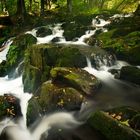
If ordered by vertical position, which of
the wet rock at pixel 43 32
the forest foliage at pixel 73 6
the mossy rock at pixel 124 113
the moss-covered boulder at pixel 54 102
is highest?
the mossy rock at pixel 124 113

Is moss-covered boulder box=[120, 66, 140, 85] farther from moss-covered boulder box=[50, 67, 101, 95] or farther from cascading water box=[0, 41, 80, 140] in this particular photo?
cascading water box=[0, 41, 80, 140]

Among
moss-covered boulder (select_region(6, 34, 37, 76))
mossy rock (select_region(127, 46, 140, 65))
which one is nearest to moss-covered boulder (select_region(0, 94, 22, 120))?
moss-covered boulder (select_region(6, 34, 37, 76))

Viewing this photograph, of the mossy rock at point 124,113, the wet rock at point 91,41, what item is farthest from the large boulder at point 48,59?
the mossy rock at point 124,113

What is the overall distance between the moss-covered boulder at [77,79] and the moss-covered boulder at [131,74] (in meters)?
1.37

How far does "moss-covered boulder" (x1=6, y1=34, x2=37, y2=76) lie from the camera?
15.9m

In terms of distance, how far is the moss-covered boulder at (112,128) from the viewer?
24.9 feet

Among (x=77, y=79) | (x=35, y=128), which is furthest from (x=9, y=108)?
(x=77, y=79)

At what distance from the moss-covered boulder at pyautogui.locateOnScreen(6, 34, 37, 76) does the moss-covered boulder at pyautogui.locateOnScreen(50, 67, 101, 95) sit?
4520 mm

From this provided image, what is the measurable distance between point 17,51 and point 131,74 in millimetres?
7427

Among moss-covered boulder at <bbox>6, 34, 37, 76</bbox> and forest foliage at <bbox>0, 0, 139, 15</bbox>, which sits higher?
moss-covered boulder at <bbox>6, 34, 37, 76</bbox>

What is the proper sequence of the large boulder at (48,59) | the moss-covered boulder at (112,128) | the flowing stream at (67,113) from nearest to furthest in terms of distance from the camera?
the moss-covered boulder at (112,128), the flowing stream at (67,113), the large boulder at (48,59)

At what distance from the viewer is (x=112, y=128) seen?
7.95 meters

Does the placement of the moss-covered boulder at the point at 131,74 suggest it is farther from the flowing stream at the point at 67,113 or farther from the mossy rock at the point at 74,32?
the mossy rock at the point at 74,32

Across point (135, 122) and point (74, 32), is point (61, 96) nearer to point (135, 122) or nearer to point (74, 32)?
point (135, 122)
